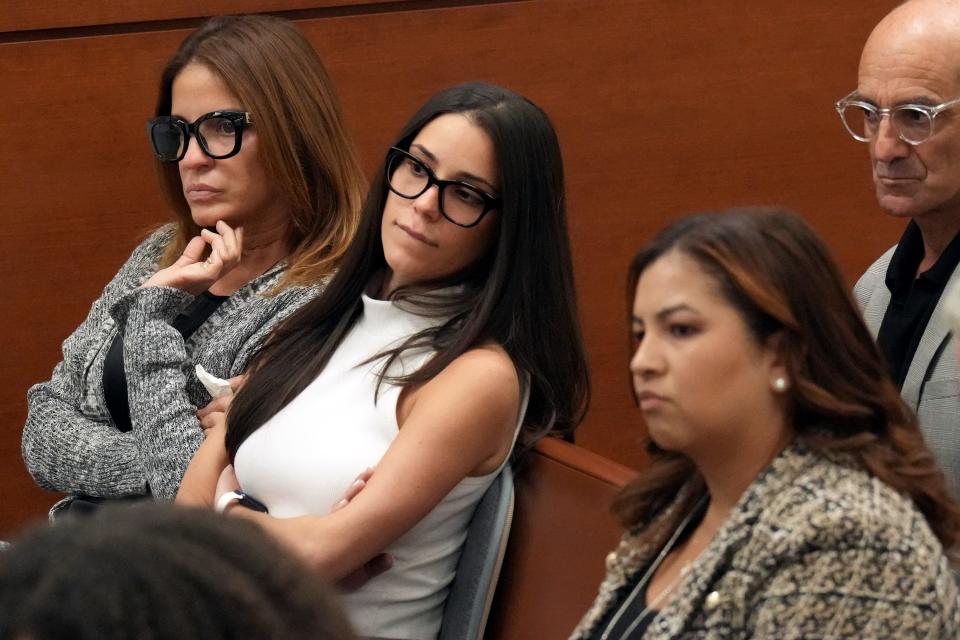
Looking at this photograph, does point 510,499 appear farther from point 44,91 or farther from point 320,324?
point 44,91

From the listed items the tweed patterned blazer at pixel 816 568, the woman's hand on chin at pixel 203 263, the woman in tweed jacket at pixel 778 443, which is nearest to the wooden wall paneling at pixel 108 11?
the woman's hand on chin at pixel 203 263

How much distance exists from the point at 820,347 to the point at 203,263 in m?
1.38

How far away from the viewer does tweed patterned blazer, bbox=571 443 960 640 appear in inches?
48.7

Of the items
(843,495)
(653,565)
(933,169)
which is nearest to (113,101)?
(933,169)

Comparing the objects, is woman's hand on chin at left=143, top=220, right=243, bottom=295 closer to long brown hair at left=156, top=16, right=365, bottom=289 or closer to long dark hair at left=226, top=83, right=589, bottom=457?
long brown hair at left=156, top=16, right=365, bottom=289

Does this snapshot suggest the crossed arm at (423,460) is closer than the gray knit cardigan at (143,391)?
Yes

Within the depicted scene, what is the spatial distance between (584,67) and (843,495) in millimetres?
2084

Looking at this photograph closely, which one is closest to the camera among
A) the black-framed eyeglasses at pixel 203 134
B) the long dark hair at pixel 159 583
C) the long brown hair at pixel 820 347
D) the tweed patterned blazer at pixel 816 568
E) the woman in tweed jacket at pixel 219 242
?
the long dark hair at pixel 159 583

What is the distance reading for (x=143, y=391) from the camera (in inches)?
A: 91.5

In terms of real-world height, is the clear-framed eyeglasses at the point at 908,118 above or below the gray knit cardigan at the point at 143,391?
above

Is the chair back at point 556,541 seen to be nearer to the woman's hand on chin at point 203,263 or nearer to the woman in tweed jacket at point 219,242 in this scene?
the woman in tweed jacket at point 219,242

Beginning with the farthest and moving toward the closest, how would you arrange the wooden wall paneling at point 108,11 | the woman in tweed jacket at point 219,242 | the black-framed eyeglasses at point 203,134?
the wooden wall paneling at point 108,11 → the black-framed eyeglasses at point 203,134 → the woman in tweed jacket at point 219,242

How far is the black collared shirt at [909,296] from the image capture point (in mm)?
2057

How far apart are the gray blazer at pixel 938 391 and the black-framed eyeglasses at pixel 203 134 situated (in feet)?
3.83
